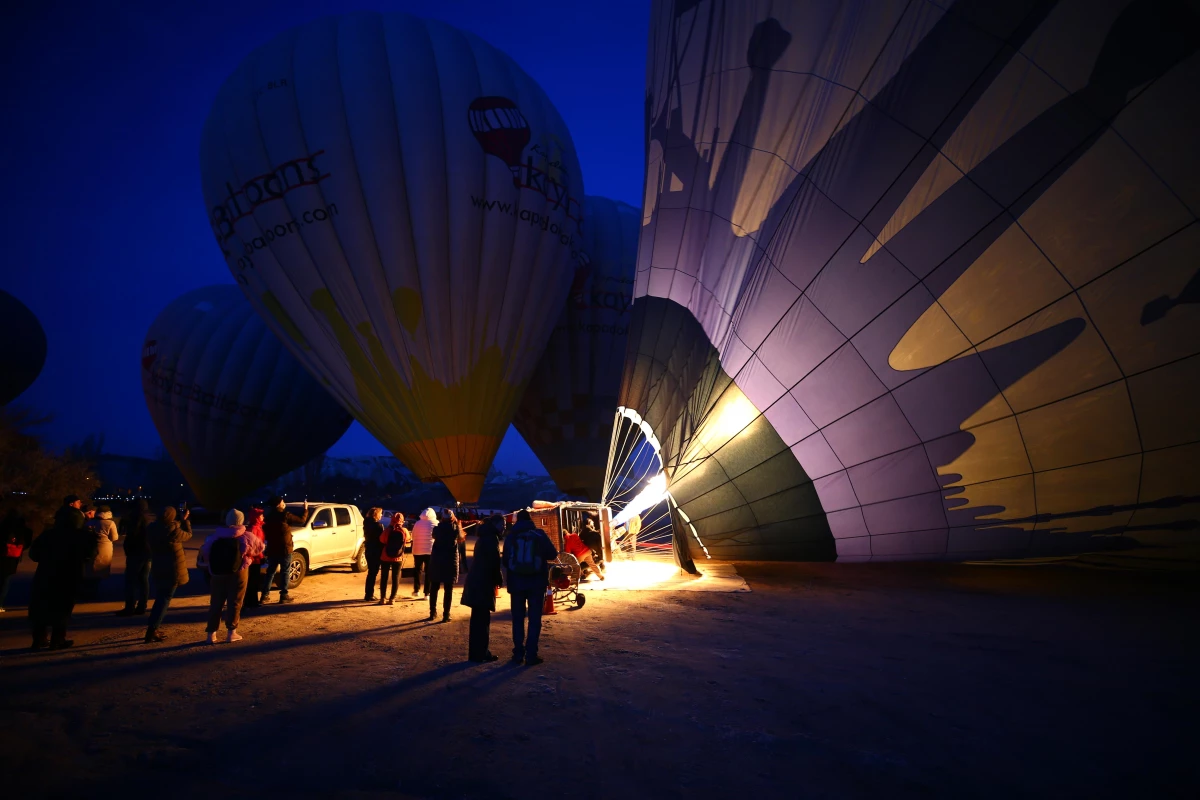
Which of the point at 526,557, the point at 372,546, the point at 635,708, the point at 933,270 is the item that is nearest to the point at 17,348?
the point at 372,546

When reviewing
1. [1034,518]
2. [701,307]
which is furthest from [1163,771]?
[701,307]

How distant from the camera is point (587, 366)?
67.9 ft

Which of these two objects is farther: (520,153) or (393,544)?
(520,153)

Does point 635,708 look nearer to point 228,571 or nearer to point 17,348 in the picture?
point 228,571

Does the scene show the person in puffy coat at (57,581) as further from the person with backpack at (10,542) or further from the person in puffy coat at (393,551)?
the person in puffy coat at (393,551)

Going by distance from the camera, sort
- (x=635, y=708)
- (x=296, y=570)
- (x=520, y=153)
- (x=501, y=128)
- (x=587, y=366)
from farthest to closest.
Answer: (x=587, y=366), (x=520, y=153), (x=501, y=128), (x=296, y=570), (x=635, y=708)

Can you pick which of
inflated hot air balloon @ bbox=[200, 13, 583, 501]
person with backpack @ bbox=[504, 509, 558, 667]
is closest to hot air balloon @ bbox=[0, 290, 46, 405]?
inflated hot air balloon @ bbox=[200, 13, 583, 501]

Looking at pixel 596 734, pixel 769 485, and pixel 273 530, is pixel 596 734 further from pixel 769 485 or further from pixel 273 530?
pixel 273 530

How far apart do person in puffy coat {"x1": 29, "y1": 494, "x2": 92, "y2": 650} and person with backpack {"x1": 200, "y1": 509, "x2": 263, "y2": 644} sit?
Result: 0.97 m

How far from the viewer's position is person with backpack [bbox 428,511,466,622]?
643 centimetres

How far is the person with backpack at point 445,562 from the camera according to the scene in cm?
643

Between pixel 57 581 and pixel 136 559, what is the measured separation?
1.88m

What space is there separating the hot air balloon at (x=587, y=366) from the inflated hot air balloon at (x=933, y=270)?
41.0 feet

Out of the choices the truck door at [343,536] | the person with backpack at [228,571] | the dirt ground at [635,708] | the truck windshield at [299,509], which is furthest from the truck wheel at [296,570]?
the person with backpack at [228,571]
